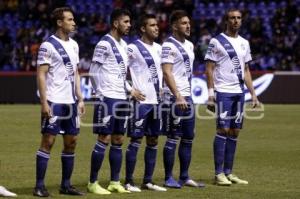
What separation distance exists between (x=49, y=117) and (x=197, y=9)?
23.6 meters

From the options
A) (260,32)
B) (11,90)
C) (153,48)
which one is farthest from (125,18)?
(260,32)

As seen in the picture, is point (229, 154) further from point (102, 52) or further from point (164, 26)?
point (164, 26)

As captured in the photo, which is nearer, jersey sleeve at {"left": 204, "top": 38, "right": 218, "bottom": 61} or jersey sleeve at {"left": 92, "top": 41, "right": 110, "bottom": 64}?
jersey sleeve at {"left": 92, "top": 41, "right": 110, "bottom": 64}

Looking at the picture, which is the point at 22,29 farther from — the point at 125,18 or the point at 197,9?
the point at 125,18

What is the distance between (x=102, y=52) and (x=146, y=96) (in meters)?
0.94

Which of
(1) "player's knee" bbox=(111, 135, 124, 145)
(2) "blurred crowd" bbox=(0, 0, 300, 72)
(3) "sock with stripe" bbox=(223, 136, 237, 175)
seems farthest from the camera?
(2) "blurred crowd" bbox=(0, 0, 300, 72)

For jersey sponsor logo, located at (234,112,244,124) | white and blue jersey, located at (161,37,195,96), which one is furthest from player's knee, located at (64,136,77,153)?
jersey sponsor logo, located at (234,112,244,124)

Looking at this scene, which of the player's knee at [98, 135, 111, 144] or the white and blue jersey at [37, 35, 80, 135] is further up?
the white and blue jersey at [37, 35, 80, 135]

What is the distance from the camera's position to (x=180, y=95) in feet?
39.2

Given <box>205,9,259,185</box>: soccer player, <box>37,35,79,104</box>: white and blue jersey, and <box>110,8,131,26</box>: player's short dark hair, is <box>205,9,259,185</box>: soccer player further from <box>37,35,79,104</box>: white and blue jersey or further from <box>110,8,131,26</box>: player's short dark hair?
<box>37,35,79,104</box>: white and blue jersey

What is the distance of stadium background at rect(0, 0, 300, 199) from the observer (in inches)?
501

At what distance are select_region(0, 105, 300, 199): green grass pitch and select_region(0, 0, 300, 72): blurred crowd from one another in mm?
6517

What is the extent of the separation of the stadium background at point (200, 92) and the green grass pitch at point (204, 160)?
1cm

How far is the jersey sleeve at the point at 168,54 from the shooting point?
1202 centimetres
